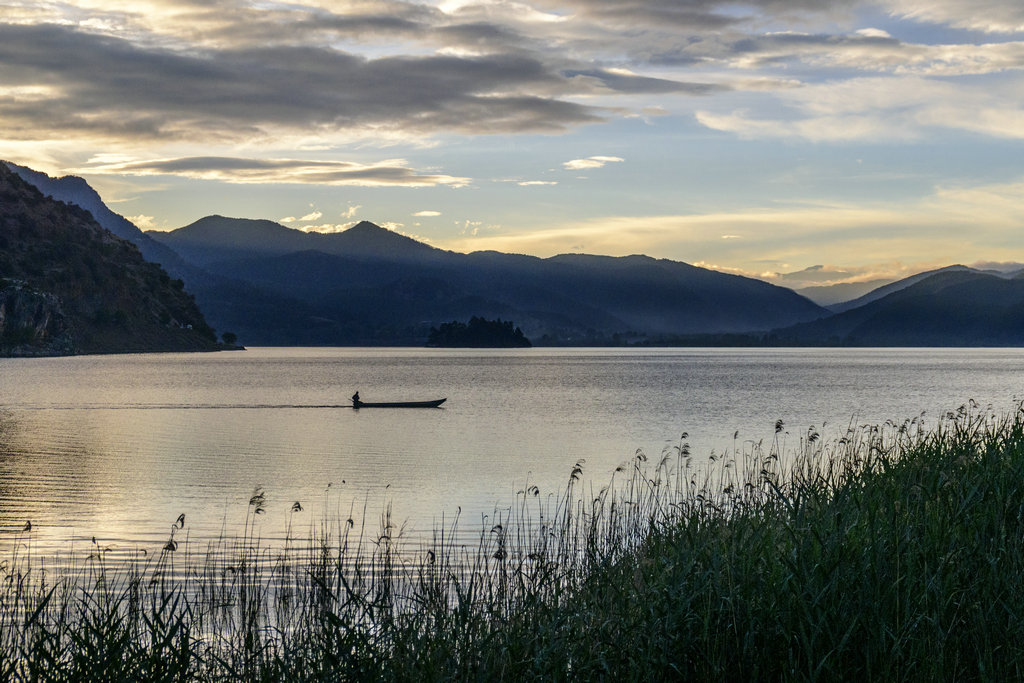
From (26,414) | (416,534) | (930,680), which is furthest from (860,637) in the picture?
(26,414)

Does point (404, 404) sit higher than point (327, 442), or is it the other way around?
point (404, 404)

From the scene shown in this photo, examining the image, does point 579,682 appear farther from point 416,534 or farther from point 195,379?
point 195,379

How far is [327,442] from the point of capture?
5281 centimetres

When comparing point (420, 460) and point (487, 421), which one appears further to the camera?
point (487, 421)

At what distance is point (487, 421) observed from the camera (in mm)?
67188

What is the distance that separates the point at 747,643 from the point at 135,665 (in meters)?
6.29

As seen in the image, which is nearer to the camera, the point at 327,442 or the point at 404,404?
the point at 327,442

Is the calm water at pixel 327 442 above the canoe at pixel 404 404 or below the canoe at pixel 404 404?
below

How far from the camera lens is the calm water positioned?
29250mm

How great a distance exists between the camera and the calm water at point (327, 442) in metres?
29.2

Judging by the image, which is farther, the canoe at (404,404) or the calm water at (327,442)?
the canoe at (404,404)

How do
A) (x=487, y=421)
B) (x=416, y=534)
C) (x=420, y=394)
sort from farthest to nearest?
(x=420, y=394) < (x=487, y=421) < (x=416, y=534)

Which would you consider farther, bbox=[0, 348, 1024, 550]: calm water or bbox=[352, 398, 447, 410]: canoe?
bbox=[352, 398, 447, 410]: canoe

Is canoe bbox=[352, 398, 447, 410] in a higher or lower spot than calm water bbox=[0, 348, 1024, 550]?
higher
